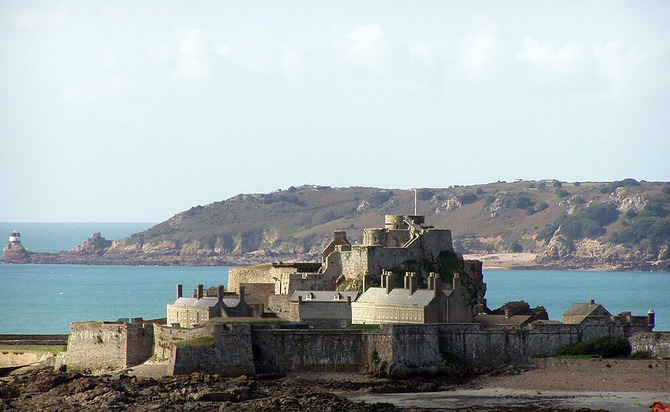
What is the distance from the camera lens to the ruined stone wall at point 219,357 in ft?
233

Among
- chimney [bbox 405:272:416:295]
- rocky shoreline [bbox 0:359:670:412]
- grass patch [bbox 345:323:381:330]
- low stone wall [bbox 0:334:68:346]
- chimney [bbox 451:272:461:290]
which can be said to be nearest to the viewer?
rocky shoreline [bbox 0:359:670:412]

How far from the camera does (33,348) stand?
3255 inches

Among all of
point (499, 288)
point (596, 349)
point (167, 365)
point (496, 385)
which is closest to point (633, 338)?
point (596, 349)

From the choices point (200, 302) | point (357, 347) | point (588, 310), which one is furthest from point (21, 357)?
point (588, 310)

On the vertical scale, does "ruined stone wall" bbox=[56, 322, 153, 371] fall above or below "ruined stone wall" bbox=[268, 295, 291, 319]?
below

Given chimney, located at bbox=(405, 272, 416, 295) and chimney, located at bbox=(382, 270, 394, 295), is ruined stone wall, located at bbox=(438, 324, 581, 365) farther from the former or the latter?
chimney, located at bbox=(382, 270, 394, 295)

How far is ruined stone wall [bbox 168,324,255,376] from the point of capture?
70875 mm

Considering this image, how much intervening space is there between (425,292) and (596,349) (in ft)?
25.1

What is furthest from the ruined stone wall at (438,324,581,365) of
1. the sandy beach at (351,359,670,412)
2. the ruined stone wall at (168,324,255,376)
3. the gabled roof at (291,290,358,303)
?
the ruined stone wall at (168,324,255,376)

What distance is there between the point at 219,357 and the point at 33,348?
1490cm

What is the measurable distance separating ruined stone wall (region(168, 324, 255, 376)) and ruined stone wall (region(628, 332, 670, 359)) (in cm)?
1603

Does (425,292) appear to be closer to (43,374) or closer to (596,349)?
(596,349)

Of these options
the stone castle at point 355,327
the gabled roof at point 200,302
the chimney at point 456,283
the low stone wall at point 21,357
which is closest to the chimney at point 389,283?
the stone castle at point 355,327

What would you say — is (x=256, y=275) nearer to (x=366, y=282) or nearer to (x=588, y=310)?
(x=366, y=282)
